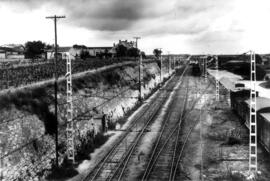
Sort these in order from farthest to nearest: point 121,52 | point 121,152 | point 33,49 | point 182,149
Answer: point 121,52
point 33,49
point 182,149
point 121,152

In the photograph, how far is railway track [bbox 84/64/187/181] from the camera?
69.0 feet

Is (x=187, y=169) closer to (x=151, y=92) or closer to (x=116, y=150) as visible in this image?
(x=116, y=150)

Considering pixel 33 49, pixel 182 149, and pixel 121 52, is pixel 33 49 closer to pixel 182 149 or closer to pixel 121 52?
pixel 121 52

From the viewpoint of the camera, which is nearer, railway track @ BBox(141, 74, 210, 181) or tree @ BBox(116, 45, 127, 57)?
railway track @ BBox(141, 74, 210, 181)

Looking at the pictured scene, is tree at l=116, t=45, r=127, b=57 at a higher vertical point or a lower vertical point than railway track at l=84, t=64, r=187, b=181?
higher

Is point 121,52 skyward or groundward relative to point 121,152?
skyward

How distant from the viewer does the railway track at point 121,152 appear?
21041 mm

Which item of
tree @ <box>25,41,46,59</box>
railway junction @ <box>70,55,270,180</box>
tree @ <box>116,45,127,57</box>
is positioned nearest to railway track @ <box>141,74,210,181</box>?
railway junction @ <box>70,55,270,180</box>

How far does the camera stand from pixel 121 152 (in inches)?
1020

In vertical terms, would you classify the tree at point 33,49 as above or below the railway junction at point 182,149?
above

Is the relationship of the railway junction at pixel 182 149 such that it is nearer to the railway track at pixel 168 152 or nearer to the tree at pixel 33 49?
the railway track at pixel 168 152

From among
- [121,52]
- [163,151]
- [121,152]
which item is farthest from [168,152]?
[121,52]

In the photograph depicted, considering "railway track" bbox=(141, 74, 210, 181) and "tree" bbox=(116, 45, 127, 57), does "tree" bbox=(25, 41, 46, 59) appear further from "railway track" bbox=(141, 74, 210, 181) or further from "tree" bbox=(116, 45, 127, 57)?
"railway track" bbox=(141, 74, 210, 181)

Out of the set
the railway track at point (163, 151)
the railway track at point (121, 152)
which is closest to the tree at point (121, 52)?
the railway track at point (121, 152)
